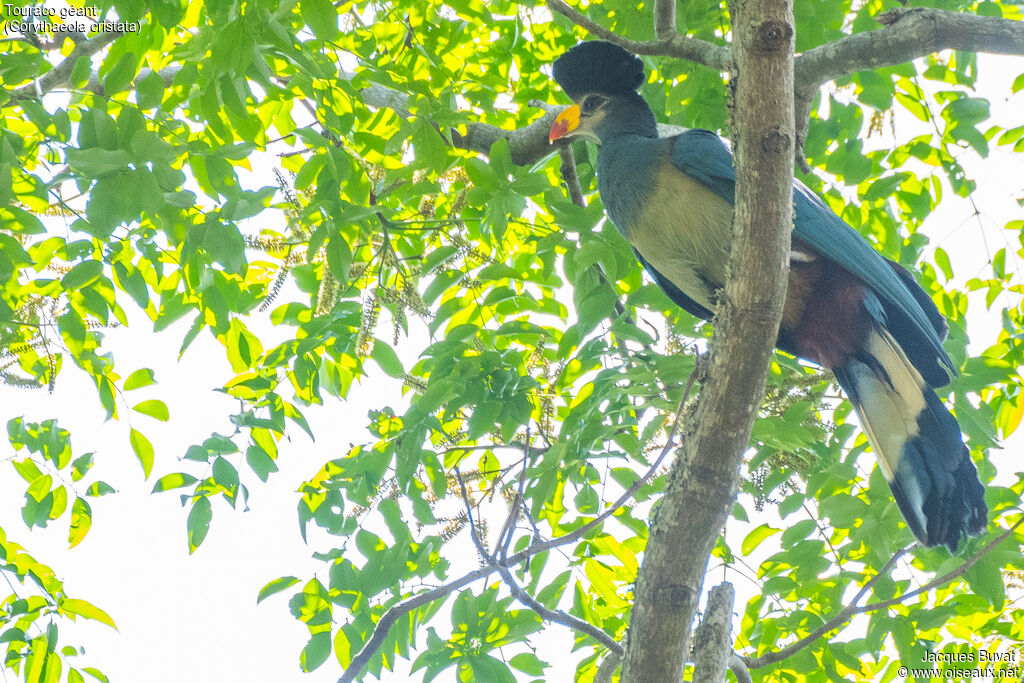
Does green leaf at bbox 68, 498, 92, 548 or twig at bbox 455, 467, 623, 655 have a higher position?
green leaf at bbox 68, 498, 92, 548

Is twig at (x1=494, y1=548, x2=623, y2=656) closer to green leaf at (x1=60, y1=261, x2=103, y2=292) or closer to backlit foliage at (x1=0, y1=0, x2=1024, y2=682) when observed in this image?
backlit foliage at (x1=0, y1=0, x2=1024, y2=682)

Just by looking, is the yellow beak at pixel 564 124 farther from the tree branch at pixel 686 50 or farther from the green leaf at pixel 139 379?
the green leaf at pixel 139 379

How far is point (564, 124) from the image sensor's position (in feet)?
11.1

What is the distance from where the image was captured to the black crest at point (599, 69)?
3.61 metres

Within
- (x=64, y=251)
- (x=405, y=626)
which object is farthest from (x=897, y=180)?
(x=64, y=251)

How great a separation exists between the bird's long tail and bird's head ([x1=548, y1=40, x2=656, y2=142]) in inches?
52.8

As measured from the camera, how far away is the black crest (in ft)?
11.9

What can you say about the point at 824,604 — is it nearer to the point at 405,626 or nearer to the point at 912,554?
the point at 912,554

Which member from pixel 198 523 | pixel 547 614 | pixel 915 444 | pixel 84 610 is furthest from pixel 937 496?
pixel 84 610

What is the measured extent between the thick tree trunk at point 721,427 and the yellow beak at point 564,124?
5.03 feet

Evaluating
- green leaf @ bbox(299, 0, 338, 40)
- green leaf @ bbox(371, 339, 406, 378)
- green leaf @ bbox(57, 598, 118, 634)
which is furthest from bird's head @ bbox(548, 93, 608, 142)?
green leaf @ bbox(57, 598, 118, 634)

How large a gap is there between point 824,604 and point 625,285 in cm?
148

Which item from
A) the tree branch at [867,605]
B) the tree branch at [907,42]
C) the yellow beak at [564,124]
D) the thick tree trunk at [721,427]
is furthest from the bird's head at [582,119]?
the tree branch at [867,605]

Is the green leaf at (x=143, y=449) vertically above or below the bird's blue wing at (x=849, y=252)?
below
